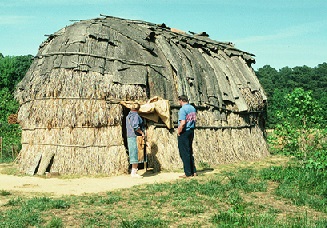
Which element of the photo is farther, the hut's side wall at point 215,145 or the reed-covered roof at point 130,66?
the hut's side wall at point 215,145

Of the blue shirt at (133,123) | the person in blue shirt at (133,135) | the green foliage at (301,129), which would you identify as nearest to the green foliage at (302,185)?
the green foliage at (301,129)

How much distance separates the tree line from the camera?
16.9 m

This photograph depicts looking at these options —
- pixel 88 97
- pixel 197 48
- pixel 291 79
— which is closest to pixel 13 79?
pixel 197 48

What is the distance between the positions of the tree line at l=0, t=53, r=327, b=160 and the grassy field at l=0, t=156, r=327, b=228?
9.44 feet

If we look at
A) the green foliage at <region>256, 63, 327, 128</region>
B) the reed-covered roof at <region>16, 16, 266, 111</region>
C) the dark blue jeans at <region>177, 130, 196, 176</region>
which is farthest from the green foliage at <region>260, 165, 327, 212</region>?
the green foliage at <region>256, 63, 327, 128</region>

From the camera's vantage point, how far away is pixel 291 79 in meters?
67.8

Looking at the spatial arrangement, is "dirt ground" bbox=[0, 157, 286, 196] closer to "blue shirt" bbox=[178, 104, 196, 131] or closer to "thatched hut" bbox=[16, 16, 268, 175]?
"thatched hut" bbox=[16, 16, 268, 175]

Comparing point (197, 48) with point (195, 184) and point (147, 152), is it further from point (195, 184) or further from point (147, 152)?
point (195, 184)

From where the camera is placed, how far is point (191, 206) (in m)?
7.02

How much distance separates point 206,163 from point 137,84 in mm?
3479

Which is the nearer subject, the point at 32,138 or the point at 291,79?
the point at 32,138

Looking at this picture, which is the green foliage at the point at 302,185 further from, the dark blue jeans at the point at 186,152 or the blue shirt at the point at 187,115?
the blue shirt at the point at 187,115

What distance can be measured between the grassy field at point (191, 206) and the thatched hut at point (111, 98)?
111 inches

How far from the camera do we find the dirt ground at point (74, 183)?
30.6ft
